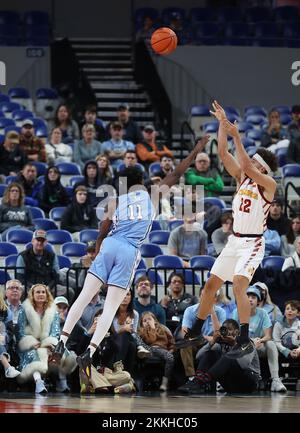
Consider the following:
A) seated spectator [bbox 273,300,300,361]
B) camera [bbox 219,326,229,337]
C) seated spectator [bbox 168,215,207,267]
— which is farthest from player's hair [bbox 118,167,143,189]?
seated spectator [bbox 168,215,207,267]

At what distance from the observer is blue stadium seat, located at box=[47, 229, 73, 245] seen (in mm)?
18266

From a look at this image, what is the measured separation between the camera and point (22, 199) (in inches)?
722

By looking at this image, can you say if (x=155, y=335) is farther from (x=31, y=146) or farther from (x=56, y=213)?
(x=31, y=146)

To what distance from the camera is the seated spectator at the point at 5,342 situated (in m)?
14.7

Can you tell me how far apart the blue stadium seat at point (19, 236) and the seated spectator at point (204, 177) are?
313cm

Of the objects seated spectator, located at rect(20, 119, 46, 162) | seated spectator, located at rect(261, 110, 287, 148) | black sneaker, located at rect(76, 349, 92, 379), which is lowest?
black sneaker, located at rect(76, 349, 92, 379)

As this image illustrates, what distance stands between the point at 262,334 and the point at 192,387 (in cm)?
188

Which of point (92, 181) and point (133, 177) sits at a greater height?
point (133, 177)

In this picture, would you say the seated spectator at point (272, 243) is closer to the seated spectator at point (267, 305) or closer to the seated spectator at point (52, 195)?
the seated spectator at point (267, 305)

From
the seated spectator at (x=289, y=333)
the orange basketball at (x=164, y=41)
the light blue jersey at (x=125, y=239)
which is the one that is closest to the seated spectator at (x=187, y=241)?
the seated spectator at (x=289, y=333)

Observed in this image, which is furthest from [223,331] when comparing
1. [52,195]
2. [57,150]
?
[57,150]

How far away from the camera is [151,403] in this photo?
40.1ft

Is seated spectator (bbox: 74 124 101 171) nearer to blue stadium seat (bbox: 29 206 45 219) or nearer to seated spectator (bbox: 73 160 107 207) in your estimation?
seated spectator (bbox: 73 160 107 207)

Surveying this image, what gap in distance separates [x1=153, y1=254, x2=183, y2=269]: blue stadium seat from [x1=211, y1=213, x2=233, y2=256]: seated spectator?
3.02ft
